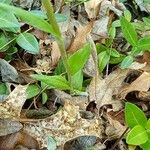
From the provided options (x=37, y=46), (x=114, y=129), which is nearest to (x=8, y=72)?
(x=37, y=46)

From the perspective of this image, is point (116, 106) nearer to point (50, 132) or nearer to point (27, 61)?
point (50, 132)

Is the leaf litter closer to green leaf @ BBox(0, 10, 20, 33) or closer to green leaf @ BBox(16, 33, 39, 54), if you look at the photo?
green leaf @ BBox(16, 33, 39, 54)

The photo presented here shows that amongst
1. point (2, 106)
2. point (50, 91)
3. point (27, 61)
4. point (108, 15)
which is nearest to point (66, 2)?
point (108, 15)

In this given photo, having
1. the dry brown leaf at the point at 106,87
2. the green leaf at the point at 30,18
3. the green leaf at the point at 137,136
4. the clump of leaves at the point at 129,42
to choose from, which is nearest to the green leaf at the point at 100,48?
the clump of leaves at the point at 129,42

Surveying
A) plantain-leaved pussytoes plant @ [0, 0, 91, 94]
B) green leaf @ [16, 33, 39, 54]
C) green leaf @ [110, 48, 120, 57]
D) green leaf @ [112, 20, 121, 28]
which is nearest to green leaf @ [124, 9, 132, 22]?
green leaf @ [112, 20, 121, 28]

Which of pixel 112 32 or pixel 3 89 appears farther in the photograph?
pixel 112 32

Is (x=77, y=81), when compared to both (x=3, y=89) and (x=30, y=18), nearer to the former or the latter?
(x=3, y=89)

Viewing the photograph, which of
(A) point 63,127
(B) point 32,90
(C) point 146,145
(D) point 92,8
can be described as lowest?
(C) point 146,145
